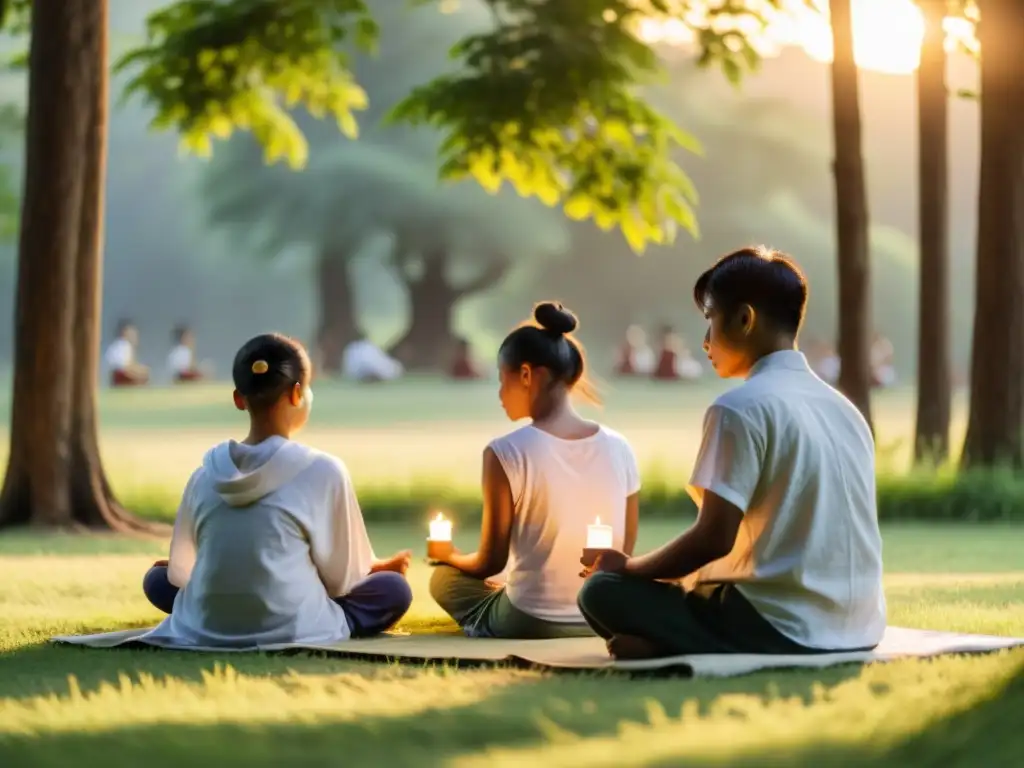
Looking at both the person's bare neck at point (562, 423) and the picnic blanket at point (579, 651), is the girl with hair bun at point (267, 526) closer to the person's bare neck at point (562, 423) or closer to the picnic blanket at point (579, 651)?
the picnic blanket at point (579, 651)

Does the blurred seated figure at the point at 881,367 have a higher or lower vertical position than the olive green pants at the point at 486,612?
higher

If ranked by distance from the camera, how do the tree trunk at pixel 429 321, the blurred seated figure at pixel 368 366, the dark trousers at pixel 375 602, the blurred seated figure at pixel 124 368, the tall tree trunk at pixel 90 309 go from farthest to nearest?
1. the tree trunk at pixel 429 321
2. the blurred seated figure at pixel 368 366
3. the blurred seated figure at pixel 124 368
4. the tall tree trunk at pixel 90 309
5. the dark trousers at pixel 375 602

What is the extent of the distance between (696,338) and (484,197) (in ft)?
31.5

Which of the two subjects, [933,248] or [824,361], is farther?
[824,361]

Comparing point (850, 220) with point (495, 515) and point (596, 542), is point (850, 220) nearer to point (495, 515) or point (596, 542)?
point (495, 515)

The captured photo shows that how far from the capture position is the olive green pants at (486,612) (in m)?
7.11

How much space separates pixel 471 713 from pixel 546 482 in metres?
1.95

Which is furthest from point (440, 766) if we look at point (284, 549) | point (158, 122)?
point (158, 122)

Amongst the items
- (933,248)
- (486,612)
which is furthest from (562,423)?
(933,248)

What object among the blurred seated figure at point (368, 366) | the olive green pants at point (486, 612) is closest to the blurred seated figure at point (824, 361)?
the blurred seated figure at point (368, 366)

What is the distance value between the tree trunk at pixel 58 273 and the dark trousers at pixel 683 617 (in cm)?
728

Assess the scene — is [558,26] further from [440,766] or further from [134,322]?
[134,322]

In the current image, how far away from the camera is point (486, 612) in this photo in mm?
7352

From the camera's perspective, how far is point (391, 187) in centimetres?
4612
